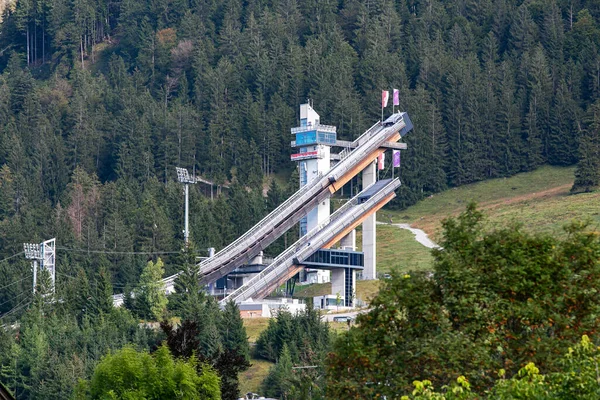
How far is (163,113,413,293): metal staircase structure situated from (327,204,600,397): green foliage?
80615mm

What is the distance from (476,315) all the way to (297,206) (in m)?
92.8

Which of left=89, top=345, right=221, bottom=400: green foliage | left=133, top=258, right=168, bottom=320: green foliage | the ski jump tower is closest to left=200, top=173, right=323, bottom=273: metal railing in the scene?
the ski jump tower

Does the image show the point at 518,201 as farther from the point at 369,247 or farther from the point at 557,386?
the point at 557,386

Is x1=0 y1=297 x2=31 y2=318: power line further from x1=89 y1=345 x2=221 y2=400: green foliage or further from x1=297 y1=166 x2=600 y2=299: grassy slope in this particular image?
x1=89 y1=345 x2=221 y2=400: green foliage

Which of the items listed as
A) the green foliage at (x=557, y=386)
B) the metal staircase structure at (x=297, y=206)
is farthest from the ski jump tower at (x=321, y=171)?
the green foliage at (x=557, y=386)

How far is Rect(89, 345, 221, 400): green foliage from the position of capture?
65812 millimetres

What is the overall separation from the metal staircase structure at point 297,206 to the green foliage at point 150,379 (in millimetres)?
64617

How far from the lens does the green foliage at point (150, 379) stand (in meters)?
65.8

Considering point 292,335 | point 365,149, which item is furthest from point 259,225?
point 292,335

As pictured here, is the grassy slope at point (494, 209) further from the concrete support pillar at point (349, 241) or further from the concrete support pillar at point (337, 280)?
the concrete support pillar at point (349, 241)

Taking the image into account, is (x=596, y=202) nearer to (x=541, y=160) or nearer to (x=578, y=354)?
(x=541, y=160)

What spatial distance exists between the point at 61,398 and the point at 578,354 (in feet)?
221

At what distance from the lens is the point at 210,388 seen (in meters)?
67.1

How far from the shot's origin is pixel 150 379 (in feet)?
217
